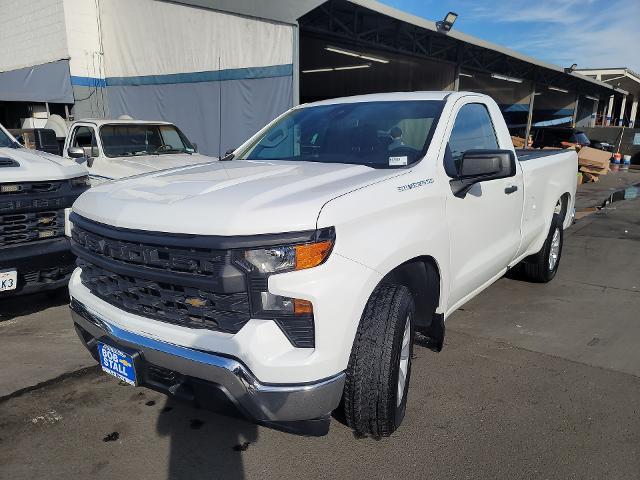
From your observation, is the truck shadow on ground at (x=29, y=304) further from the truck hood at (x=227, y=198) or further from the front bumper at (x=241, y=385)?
the front bumper at (x=241, y=385)

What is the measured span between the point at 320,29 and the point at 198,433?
1230 cm

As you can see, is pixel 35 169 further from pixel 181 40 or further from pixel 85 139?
pixel 181 40

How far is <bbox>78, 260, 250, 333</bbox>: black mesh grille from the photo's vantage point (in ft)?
6.79

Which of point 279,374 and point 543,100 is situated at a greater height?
point 543,100

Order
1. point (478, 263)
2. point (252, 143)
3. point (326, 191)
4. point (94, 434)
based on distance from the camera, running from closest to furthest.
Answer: point (326, 191) → point (94, 434) → point (478, 263) → point (252, 143)

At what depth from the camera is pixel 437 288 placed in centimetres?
289

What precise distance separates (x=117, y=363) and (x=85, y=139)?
6474 mm

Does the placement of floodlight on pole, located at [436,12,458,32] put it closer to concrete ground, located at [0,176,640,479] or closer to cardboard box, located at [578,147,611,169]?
cardboard box, located at [578,147,611,169]

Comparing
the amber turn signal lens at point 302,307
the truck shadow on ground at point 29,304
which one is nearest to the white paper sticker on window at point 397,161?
the amber turn signal lens at point 302,307

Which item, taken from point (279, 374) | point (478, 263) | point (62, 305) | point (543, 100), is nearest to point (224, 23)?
point (62, 305)

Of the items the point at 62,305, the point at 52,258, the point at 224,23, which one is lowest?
the point at 62,305

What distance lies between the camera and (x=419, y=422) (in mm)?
2893

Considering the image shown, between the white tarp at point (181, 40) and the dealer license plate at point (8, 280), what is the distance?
7984mm

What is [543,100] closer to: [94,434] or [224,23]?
[224,23]
